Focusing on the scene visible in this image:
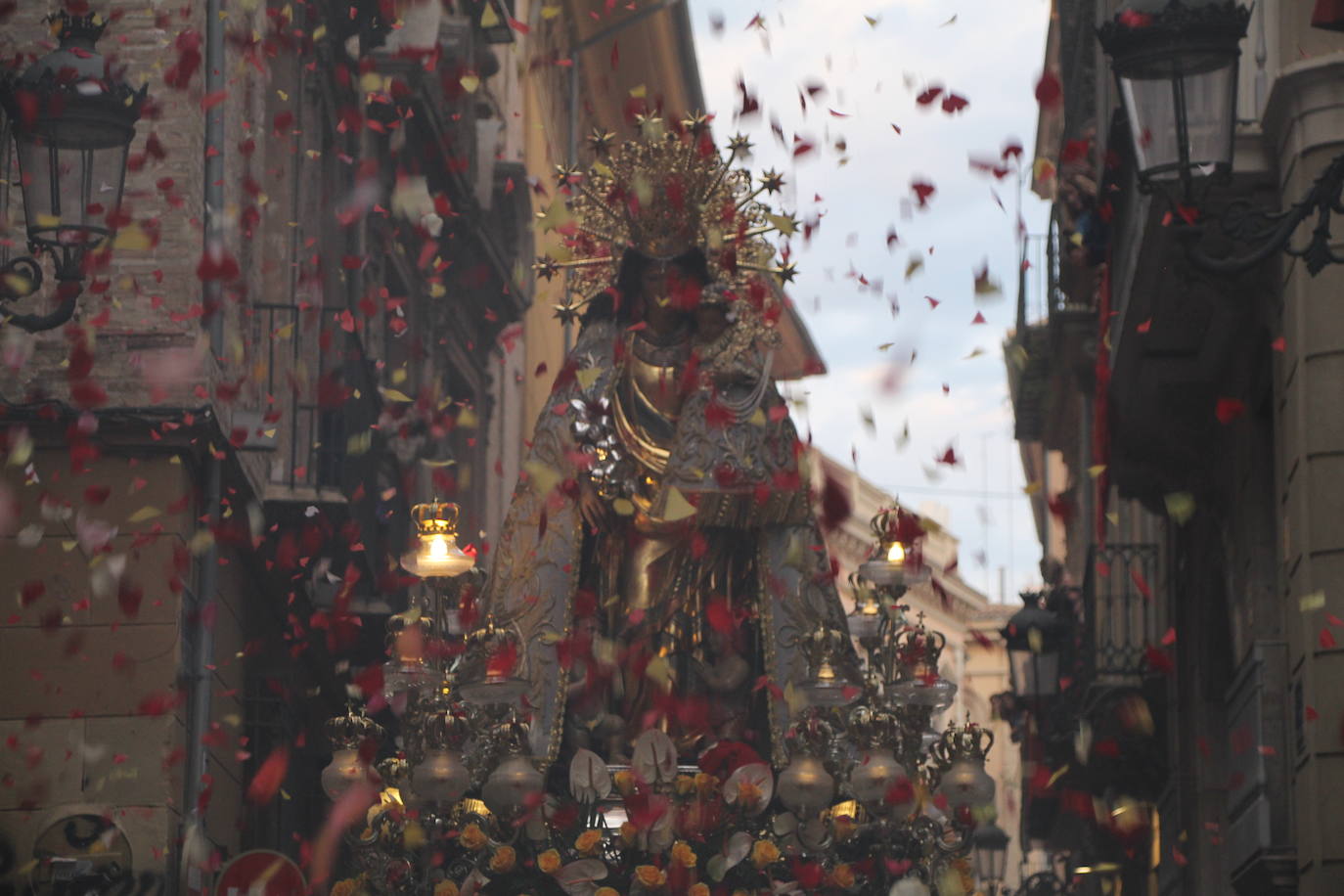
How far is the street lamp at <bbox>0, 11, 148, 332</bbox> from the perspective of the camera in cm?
855

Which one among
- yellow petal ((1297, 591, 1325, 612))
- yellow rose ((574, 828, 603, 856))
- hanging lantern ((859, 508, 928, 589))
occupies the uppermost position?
hanging lantern ((859, 508, 928, 589))

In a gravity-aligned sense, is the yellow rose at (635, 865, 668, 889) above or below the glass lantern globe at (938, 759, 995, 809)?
below

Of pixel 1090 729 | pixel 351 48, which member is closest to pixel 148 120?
pixel 351 48

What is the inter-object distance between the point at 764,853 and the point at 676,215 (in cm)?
376

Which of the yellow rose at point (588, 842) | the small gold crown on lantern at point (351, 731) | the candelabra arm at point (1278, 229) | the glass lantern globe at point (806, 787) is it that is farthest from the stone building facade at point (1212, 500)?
the small gold crown on lantern at point (351, 731)

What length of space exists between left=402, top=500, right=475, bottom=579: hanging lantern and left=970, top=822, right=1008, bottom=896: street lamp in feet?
35.6

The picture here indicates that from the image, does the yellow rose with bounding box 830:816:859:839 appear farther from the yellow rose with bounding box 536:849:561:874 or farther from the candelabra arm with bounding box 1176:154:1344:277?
the candelabra arm with bounding box 1176:154:1344:277

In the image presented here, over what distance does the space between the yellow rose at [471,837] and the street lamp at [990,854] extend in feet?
35.9

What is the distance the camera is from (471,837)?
11516 millimetres

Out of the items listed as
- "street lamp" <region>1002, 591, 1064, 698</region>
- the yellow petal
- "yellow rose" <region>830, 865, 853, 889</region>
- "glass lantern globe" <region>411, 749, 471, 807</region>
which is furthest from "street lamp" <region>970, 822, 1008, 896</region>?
the yellow petal

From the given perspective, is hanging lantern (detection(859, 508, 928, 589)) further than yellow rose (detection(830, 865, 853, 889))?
Yes

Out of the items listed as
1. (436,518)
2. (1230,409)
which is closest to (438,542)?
(436,518)

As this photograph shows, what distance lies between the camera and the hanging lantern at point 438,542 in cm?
1195

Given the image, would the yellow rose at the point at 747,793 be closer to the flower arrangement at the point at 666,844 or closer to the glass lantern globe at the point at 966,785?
the flower arrangement at the point at 666,844
